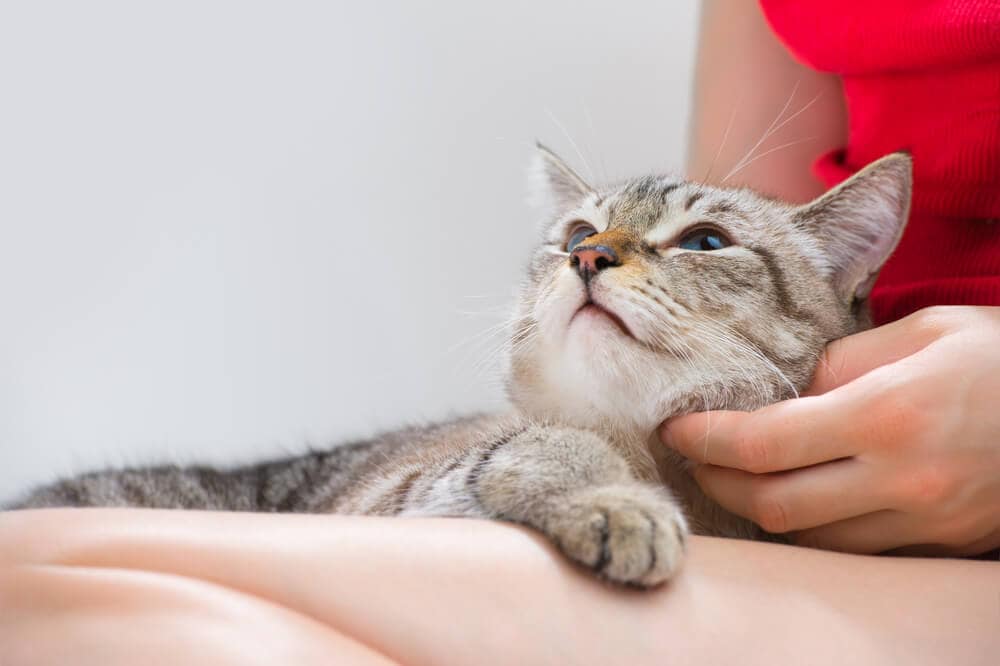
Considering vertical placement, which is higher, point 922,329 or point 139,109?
point 139,109

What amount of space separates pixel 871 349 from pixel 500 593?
0.52 m

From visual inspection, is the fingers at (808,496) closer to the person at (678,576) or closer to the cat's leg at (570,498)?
the person at (678,576)

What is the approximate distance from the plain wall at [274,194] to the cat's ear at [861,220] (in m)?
0.72

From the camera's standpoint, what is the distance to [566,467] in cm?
81

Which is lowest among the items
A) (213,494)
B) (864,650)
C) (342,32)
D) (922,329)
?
(213,494)

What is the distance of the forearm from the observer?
628 millimetres

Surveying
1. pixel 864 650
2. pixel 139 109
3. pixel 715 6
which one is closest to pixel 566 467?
pixel 864 650

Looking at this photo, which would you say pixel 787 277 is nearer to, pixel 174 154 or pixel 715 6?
pixel 715 6

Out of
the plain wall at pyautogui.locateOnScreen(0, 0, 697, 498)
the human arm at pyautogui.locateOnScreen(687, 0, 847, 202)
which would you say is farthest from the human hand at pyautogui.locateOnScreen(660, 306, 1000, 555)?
the plain wall at pyautogui.locateOnScreen(0, 0, 697, 498)

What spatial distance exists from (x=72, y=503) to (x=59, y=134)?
794 millimetres

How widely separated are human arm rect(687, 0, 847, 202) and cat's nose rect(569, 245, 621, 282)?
2.13 feet

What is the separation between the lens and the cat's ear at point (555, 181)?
1334 mm

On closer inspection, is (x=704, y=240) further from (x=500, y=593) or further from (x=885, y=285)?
(x=500, y=593)

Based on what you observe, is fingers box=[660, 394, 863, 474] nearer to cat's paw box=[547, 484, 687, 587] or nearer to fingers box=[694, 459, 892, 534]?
fingers box=[694, 459, 892, 534]
